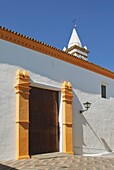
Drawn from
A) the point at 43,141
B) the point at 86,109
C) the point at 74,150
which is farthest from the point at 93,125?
the point at 43,141

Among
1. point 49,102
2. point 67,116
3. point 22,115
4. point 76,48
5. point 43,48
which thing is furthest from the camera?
point 76,48

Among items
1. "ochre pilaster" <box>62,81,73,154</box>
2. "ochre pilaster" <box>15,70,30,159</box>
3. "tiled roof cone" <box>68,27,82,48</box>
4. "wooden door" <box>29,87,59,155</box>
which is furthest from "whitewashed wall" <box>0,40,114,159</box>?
"tiled roof cone" <box>68,27,82,48</box>

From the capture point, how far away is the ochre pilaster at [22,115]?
740cm

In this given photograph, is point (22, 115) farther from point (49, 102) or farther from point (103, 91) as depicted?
point (103, 91)

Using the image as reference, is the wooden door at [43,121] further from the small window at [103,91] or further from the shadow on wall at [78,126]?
the small window at [103,91]

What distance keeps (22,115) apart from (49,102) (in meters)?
1.75

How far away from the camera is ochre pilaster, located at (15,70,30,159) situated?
740 centimetres

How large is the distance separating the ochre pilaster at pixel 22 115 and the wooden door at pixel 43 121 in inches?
18.1

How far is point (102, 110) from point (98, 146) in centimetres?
193

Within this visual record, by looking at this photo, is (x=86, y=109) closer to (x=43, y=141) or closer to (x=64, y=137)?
(x=64, y=137)

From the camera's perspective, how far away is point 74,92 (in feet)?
33.0

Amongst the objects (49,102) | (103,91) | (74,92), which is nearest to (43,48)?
(49,102)

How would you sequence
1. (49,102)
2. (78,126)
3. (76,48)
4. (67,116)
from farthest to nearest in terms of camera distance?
(76,48) < (78,126) < (67,116) < (49,102)

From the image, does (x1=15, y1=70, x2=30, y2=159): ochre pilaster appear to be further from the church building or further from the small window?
the small window
